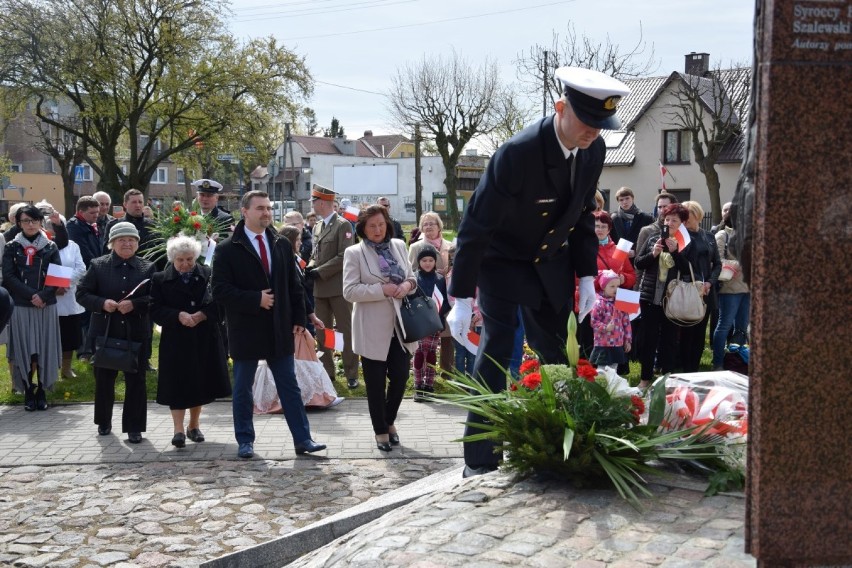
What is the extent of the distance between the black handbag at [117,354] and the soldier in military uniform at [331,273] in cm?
295

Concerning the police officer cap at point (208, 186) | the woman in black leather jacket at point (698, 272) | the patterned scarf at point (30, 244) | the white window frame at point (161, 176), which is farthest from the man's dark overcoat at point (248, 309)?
the white window frame at point (161, 176)

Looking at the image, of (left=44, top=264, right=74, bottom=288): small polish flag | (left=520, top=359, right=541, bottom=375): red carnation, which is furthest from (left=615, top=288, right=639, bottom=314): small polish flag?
(left=44, top=264, right=74, bottom=288): small polish flag

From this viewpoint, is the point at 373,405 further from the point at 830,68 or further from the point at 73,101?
the point at 73,101

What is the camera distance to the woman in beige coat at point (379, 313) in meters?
8.24

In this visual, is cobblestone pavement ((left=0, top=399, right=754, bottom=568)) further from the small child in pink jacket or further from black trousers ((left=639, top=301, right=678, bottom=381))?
black trousers ((left=639, top=301, right=678, bottom=381))

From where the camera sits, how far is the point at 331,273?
37.7 feet

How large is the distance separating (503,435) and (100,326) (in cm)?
525

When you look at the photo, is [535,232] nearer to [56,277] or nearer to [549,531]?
[549,531]

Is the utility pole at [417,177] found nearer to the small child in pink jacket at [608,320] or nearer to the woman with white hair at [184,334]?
the small child in pink jacket at [608,320]

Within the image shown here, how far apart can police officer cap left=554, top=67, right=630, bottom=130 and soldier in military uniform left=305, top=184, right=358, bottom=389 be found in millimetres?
6440

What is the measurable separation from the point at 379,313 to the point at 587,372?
3479mm

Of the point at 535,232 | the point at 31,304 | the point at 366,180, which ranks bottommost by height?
the point at 31,304

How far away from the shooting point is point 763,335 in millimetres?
3170

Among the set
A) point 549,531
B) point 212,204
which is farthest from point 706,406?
point 212,204
